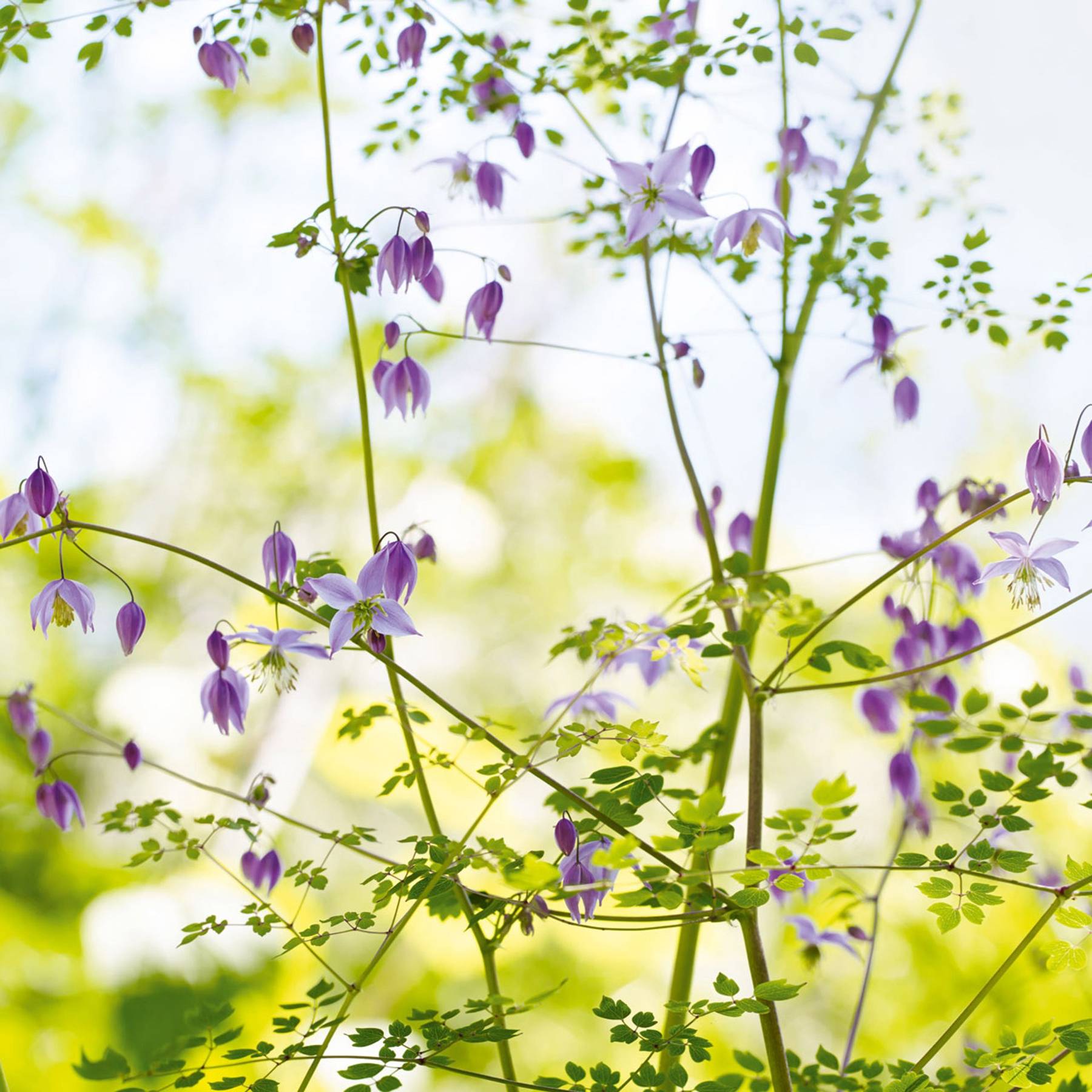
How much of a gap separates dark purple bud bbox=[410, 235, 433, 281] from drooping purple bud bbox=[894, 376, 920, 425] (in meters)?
0.44

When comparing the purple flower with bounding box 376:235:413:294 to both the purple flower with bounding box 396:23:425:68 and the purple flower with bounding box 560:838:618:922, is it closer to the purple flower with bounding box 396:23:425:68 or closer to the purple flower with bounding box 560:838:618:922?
the purple flower with bounding box 396:23:425:68

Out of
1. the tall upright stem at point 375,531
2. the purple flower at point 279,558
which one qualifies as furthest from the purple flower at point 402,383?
the purple flower at point 279,558

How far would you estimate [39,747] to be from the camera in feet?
2.81

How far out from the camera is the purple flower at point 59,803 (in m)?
0.83

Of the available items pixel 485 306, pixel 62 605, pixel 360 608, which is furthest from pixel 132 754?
pixel 485 306

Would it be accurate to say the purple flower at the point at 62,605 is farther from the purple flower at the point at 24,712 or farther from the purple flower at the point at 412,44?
the purple flower at the point at 412,44

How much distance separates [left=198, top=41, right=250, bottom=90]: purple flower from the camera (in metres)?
0.83

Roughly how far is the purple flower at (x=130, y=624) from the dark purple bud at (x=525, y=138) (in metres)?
0.46

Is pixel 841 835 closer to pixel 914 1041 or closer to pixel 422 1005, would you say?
pixel 914 1041

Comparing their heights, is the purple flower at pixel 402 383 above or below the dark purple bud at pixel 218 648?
above

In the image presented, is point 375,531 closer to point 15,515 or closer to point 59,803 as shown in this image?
point 15,515

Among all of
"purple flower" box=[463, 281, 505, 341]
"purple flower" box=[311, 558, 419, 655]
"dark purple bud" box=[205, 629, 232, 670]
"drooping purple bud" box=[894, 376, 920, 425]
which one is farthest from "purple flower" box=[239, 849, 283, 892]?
"drooping purple bud" box=[894, 376, 920, 425]

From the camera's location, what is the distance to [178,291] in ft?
14.6

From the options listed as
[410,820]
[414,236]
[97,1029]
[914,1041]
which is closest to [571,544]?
[410,820]
